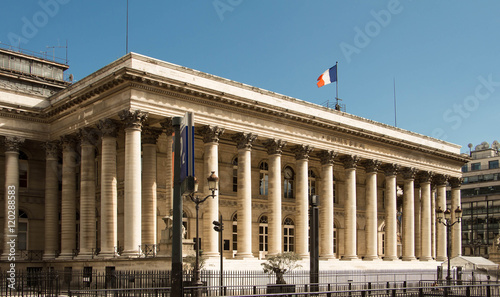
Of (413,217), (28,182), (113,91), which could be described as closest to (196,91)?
(113,91)

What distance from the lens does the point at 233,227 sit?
137ft

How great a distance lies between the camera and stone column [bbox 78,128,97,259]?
33062 mm

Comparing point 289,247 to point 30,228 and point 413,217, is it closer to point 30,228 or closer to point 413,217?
point 413,217

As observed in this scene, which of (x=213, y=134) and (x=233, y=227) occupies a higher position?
(x=213, y=134)

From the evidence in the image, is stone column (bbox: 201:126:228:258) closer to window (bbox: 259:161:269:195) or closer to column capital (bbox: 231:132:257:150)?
column capital (bbox: 231:132:257:150)

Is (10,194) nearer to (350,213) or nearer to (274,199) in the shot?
(274,199)

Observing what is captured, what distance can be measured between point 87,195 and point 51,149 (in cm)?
565

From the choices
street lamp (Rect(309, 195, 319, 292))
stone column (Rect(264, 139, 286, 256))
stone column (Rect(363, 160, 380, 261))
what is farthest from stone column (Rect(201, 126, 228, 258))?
street lamp (Rect(309, 195, 319, 292))

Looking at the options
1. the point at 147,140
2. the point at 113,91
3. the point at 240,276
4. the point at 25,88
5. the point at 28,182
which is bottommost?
the point at 240,276

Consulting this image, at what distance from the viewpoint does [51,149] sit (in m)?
37.2

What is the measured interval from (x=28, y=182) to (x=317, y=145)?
771 inches

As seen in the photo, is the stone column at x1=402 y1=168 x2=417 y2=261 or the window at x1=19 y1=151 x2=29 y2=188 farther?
the stone column at x1=402 y1=168 x2=417 y2=261

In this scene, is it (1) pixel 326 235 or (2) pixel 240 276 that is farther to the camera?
(1) pixel 326 235

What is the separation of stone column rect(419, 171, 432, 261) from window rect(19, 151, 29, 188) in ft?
106
